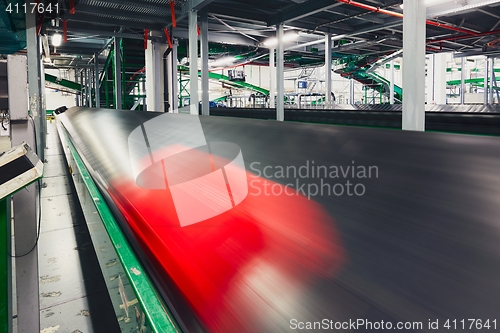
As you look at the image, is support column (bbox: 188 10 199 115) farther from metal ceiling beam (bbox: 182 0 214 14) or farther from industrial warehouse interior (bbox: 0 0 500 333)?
industrial warehouse interior (bbox: 0 0 500 333)

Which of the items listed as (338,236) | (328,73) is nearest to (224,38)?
(328,73)

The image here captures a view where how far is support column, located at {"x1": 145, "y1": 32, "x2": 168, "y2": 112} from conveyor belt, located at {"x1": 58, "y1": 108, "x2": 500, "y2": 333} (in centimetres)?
500

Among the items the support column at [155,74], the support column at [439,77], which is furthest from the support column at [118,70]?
the support column at [439,77]

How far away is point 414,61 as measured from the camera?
1.89 metres

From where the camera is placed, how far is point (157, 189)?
111 centimetres

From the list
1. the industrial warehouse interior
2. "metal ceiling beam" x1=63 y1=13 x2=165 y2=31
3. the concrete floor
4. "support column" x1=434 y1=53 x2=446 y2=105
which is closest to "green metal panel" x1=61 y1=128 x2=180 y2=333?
the industrial warehouse interior

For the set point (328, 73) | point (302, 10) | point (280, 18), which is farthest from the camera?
point (328, 73)

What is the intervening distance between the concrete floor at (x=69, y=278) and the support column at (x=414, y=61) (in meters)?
1.79

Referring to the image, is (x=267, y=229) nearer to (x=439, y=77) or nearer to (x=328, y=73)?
(x=328, y=73)

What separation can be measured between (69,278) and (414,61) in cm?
208

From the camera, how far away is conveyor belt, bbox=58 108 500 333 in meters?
0.48

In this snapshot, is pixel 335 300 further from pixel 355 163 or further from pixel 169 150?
pixel 169 150

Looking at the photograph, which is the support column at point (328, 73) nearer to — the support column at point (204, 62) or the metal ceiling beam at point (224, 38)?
the metal ceiling beam at point (224, 38)

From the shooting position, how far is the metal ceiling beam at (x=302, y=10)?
13.6 feet
